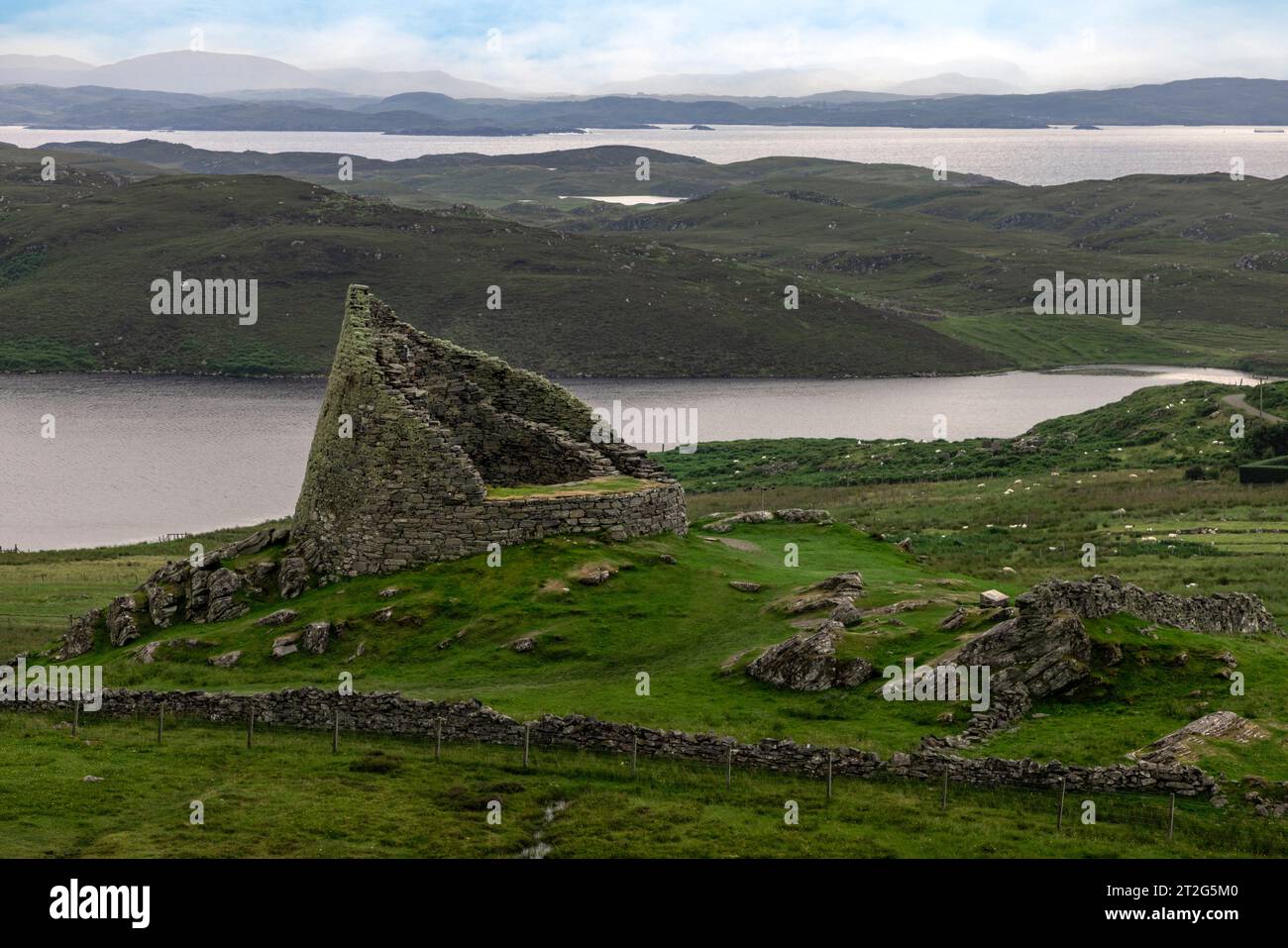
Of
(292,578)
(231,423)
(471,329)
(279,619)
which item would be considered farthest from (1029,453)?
(471,329)

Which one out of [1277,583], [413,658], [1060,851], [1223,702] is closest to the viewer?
[1060,851]

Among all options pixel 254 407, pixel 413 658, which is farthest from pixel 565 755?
pixel 254 407

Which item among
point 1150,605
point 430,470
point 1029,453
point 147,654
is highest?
point 430,470

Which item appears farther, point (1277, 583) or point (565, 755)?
point (1277, 583)

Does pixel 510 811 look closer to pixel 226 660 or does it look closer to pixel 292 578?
pixel 226 660

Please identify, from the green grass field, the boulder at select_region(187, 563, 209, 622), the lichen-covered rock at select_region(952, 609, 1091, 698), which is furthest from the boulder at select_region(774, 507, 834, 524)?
the green grass field

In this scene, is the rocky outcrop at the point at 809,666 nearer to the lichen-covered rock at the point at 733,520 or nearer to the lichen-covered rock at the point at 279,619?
the lichen-covered rock at the point at 279,619
